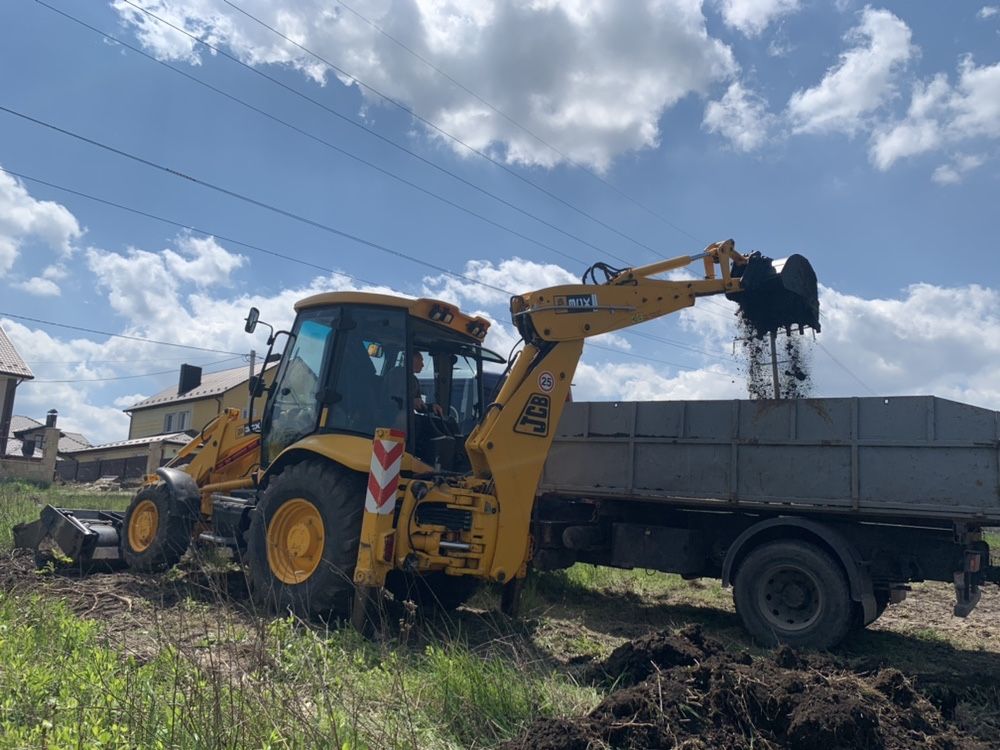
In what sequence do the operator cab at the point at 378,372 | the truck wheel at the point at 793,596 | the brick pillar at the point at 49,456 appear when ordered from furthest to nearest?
the brick pillar at the point at 49,456 < the operator cab at the point at 378,372 < the truck wheel at the point at 793,596

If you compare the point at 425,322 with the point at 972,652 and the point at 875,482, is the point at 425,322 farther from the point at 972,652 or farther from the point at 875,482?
the point at 972,652

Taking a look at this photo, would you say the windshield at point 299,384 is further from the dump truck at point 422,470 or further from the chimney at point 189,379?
the chimney at point 189,379

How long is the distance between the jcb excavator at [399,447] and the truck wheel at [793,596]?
6.94ft

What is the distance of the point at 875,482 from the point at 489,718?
4492 mm

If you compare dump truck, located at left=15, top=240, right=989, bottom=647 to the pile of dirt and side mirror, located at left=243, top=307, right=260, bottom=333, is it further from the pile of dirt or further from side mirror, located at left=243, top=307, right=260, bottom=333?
the pile of dirt

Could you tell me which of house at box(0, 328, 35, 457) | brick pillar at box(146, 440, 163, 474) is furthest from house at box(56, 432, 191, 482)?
house at box(0, 328, 35, 457)

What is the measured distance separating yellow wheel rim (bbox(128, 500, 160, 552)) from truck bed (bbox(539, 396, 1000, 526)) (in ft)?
13.6

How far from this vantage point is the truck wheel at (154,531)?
8.34m

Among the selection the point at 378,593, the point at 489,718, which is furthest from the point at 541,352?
the point at 489,718

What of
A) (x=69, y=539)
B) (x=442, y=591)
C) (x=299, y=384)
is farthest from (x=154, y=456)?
(x=442, y=591)

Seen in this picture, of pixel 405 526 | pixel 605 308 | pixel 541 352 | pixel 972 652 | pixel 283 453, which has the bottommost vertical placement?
pixel 972 652

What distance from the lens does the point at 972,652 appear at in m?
7.32

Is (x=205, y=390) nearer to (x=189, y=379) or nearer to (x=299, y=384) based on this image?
(x=189, y=379)

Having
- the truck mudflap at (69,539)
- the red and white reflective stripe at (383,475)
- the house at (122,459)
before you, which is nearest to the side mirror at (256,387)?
the truck mudflap at (69,539)
